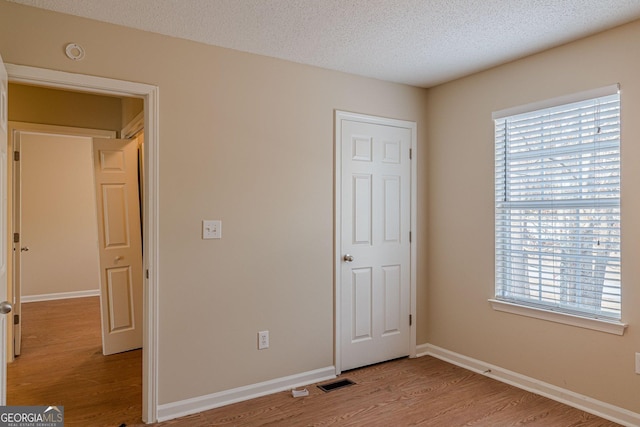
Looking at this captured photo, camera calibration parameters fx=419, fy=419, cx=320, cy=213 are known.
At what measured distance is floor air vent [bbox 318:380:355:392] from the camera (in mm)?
3119

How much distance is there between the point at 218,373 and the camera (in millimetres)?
2857

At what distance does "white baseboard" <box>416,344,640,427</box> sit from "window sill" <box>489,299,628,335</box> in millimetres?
463

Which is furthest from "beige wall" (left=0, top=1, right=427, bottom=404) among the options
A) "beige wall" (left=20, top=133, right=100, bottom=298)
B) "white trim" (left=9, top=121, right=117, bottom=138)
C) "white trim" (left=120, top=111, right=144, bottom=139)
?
"beige wall" (left=20, top=133, right=100, bottom=298)

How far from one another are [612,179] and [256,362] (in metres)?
2.65

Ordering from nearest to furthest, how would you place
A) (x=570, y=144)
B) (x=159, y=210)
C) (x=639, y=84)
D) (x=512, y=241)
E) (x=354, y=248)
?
(x=639, y=84) → (x=159, y=210) → (x=570, y=144) → (x=512, y=241) → (x=354, y=248)

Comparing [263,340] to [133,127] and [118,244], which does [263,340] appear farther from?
[133,127]

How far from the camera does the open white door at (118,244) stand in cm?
390

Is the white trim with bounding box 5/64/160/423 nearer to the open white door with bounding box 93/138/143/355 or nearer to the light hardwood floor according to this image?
the light hardwood floor

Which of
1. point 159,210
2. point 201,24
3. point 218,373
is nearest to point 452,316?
point 218,373

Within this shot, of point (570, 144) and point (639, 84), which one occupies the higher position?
point (639, 84)

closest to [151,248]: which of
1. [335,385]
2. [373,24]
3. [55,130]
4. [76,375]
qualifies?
[76,375]

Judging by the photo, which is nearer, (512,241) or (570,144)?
(570,144)

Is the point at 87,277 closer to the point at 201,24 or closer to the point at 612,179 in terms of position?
the point at 201,24

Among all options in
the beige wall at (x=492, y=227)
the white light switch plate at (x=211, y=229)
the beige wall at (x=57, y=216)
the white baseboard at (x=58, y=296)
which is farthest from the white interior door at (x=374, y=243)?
the white baseboard at (x=58, y=296)
